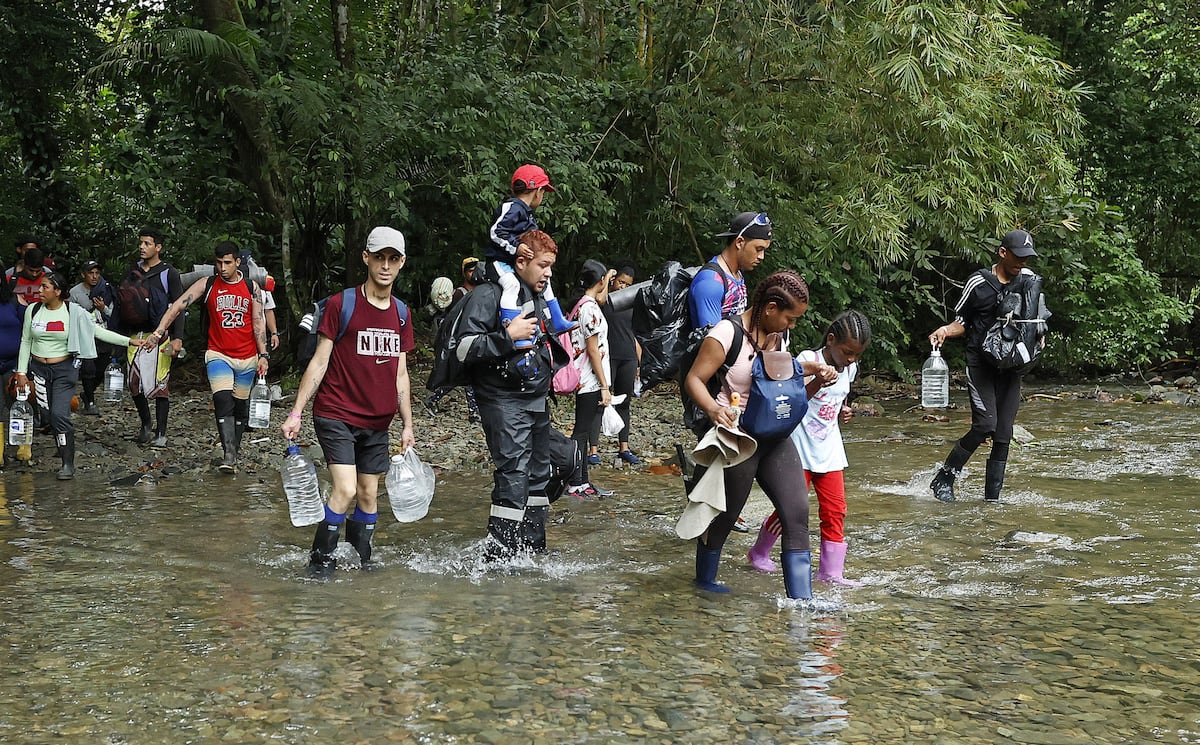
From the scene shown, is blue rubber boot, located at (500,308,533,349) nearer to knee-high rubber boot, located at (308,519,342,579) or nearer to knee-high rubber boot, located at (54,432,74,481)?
knee-high rubber boot, located at (308,519,342,579)

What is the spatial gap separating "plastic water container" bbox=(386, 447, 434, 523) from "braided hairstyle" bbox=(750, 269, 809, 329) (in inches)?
97.4

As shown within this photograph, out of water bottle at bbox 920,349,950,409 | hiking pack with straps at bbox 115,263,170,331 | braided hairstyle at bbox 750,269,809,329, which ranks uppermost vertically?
hiking pack with straps at bbox 115,263,170,331

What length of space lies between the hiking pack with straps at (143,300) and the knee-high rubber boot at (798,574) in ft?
29.6

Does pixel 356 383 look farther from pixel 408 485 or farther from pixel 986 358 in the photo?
pixel 986 358

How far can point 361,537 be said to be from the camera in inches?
285

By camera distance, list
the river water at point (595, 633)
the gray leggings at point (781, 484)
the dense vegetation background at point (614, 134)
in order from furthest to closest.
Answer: the dense vegetation background at point (614, 134) → the gray leggings at point (781, 484) → the river water at point (595, 633)

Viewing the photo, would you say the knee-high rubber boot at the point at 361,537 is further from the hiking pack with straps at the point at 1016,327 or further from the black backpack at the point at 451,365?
the hiking pack with straps at the point at 1016,327

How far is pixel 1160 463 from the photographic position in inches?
476

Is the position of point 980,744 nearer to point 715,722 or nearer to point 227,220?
point 715,722

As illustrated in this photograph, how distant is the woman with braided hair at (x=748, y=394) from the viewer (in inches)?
241

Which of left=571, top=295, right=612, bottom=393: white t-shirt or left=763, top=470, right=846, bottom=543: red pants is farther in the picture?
left=571, top=295, right=612, bottom=393: white t-shirt

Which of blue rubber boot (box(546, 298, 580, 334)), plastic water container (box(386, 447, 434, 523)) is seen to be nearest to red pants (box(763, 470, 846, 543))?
blue rubber boot (box(546, 298, 580, 334))

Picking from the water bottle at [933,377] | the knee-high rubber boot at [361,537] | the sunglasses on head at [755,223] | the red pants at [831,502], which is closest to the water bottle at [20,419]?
the knee-high rubber boot at [361,537]

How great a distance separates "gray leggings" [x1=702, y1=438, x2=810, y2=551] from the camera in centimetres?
622
